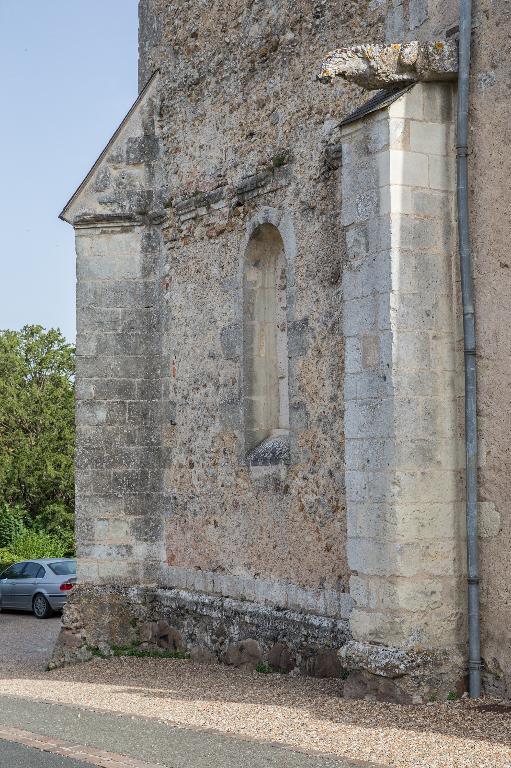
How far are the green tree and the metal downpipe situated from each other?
2481cm

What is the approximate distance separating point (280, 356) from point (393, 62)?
366 cm

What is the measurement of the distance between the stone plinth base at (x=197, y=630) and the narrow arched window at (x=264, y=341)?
5.39ft

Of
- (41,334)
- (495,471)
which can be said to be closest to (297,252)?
(495,471)

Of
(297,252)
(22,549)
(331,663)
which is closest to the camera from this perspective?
(331,663)

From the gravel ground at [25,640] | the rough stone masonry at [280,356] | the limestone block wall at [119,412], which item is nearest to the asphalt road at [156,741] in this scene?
the rough stone masonry at [280,356]

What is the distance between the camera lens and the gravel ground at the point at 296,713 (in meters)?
6.54

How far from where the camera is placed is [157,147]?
42.6 feet

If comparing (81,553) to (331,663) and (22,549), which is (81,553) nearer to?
(331,663)

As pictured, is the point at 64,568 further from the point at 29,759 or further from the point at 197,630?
the point at 29,759

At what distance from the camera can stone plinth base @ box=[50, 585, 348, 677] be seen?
9.71 metres

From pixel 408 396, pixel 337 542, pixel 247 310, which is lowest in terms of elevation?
pixel 337 542

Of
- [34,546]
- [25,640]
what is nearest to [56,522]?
[34,546]

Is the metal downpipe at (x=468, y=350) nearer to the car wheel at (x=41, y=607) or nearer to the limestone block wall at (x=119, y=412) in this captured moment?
the limestone block wall at (x=119, y=412)

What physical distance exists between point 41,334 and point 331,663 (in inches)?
1127
